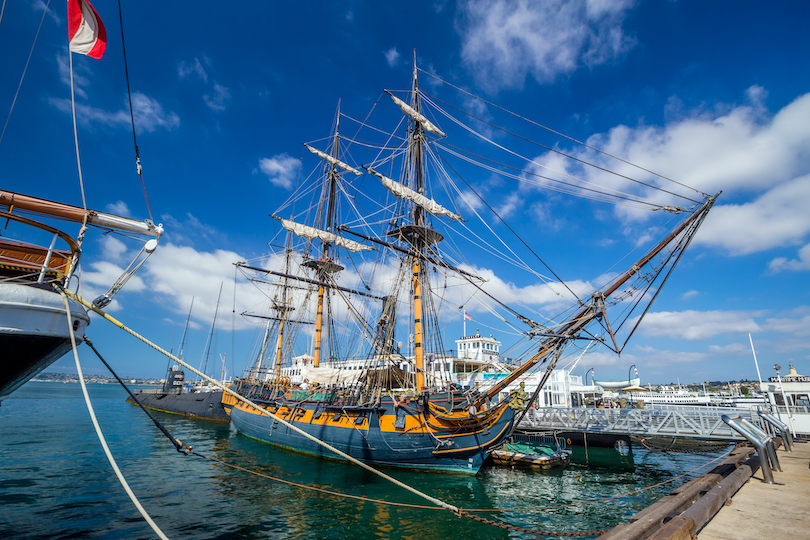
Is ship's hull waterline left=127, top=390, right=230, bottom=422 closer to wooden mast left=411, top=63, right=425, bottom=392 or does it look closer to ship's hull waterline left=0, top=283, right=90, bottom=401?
wooden mast left=411, top=63, right=425, bottom=392

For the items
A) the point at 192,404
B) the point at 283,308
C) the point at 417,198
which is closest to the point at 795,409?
the point at 417,198

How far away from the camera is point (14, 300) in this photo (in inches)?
287

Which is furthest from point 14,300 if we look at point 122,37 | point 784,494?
point 784,494

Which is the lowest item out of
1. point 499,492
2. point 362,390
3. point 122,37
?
point 499,492

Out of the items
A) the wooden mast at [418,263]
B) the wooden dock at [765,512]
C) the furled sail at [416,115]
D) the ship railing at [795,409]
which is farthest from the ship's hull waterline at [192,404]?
the ship railing at [795,409]

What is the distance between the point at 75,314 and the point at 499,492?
54.5 ft

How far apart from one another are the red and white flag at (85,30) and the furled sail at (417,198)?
54.2 feet

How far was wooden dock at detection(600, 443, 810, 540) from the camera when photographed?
4776 millimetres

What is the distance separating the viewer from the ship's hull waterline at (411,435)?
1908 centimetres

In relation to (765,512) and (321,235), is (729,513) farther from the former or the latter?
(321,235)

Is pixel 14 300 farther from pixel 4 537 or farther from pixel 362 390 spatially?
pixel 362 390

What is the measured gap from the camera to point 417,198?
25.5m

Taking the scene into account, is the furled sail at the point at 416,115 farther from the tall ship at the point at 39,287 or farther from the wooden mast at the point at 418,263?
the tall ship at the point at 39,287

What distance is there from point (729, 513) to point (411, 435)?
1502cm
